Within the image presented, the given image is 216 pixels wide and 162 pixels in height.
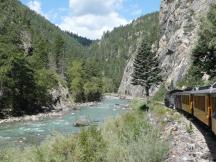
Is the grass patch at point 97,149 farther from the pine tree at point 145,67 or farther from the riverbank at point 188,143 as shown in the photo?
the pine tree at point 145,67

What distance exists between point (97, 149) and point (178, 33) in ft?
281

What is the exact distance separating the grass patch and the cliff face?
58265 mm

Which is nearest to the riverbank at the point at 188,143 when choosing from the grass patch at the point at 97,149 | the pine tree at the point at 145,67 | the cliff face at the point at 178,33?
the grass patch at the point at 97,149

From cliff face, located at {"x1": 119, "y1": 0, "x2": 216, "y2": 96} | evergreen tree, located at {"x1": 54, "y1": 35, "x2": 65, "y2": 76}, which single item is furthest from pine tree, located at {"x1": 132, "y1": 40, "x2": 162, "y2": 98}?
evergreen tree, located at {"x1": 54, "y1": 35, "x2": 65, "y2": 76}

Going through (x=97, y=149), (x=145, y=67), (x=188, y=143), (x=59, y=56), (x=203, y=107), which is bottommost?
(x=97, y=149)

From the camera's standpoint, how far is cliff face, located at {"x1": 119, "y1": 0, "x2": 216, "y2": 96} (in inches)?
3602

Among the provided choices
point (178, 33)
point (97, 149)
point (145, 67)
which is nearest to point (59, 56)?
point (145, 67)

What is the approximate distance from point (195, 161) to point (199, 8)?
81.0 metres

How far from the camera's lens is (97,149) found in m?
22.4

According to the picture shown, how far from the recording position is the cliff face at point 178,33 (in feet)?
300

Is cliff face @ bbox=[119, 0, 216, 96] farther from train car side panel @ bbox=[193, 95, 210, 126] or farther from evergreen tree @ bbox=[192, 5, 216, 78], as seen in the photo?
train car side panel @ bbox=[193, 95, 210, 126]

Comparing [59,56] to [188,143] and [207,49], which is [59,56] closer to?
[207,49]

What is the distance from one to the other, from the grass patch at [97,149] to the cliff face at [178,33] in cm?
5827

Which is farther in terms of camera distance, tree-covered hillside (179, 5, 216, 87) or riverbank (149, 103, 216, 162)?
tree-covered hillside (179, 5, 216, 87)
